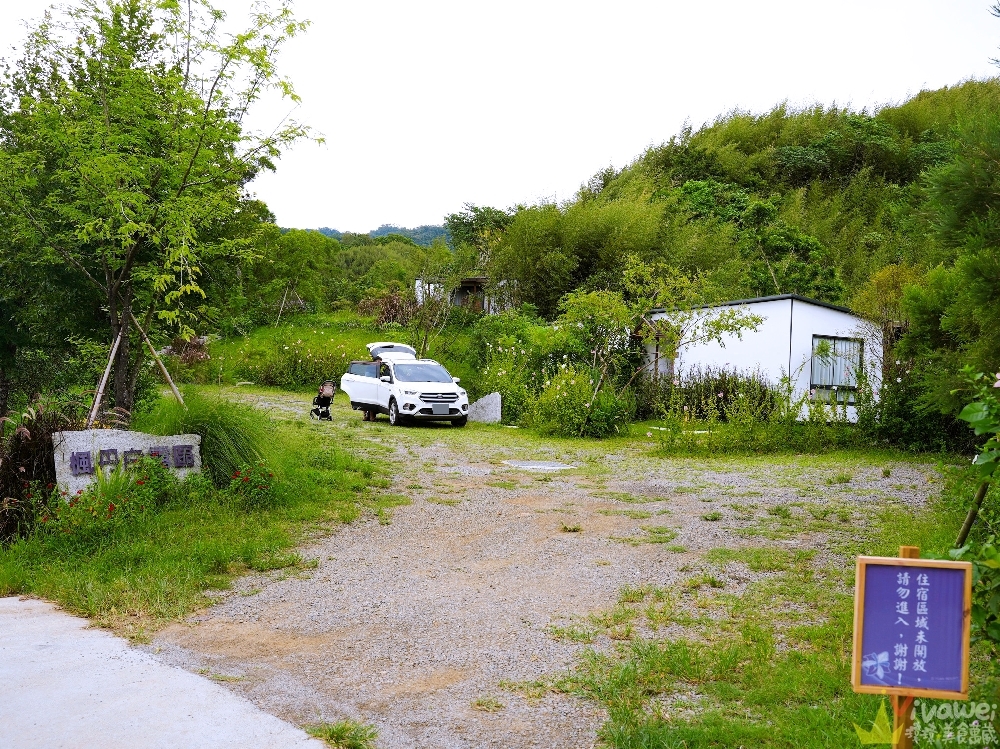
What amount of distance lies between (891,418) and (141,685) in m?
13.0

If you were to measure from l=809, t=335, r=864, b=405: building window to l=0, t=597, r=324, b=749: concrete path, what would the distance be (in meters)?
16.0

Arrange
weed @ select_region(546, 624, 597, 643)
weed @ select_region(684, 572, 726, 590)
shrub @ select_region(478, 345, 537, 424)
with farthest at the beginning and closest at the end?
shrub @ select_region(478, 345, 537, 424), weed @ select_region(684, 572, 726, 590), weed @ select_region(546, 624, 597, 643)

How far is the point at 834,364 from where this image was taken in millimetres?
18312

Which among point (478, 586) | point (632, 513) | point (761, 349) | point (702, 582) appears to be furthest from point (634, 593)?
point (761, 349)

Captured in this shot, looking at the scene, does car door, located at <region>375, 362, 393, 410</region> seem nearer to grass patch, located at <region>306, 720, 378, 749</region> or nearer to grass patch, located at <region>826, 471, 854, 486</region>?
grass patch, located at <region>826, 471, 854, 486</region>

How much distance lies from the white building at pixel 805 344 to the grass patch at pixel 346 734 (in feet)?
48.5

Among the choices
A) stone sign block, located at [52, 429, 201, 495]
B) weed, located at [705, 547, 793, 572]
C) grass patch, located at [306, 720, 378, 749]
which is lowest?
grass patch, located at [306, 720, 378, 749]

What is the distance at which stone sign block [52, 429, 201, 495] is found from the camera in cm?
713

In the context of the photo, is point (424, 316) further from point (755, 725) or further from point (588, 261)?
point (755, 725)

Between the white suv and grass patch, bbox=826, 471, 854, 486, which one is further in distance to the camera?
the white suv

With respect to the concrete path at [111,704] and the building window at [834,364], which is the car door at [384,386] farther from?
the concrete path at [111,704]

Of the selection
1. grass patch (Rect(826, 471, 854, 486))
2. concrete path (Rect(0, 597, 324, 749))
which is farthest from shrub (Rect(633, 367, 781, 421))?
concrete path (Rect(0, 597, 324, 749))

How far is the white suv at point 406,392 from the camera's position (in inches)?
677

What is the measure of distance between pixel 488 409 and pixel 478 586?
13.1 meters
